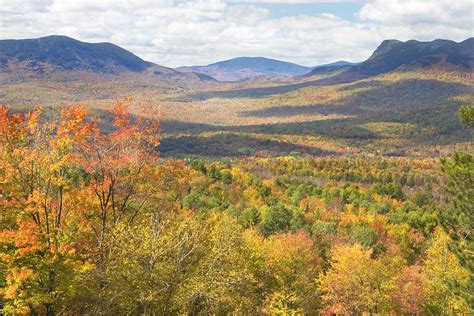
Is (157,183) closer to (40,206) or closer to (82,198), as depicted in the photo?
(82,198)

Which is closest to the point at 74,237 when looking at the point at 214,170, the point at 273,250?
the point at 273,250

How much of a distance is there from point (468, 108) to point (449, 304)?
23.4 metres

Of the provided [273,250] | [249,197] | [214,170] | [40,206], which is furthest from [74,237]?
[214,170]

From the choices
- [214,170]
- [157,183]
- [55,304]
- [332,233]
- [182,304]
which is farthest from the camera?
[214,170]

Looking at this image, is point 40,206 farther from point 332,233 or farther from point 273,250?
point 332,233

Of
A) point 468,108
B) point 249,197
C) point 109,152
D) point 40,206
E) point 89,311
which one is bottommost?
point 249,197

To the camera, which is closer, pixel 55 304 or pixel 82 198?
pixel 55 304

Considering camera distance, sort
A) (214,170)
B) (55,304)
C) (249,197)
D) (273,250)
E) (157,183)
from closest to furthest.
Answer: (55,304) < (157,183) < (273,250) < (249,197) < (214,170)

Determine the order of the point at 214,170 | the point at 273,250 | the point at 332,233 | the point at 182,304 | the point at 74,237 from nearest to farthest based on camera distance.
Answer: the point at 182,304 < the point at 74,237 < the point at 273,250 < the point at 332,233 < the point at 214,170

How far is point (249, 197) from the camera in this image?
4751 inches

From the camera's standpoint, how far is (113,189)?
35188 millimetres

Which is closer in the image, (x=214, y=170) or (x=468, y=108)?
(x=468, y=108)

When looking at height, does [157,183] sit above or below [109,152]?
below

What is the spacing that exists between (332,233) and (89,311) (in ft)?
193
